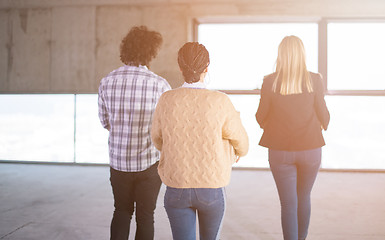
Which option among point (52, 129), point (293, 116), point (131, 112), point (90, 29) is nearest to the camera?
point (131, 112)

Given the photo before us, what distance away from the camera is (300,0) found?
19.6 feet

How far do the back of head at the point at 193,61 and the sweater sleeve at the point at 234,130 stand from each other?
0.51 feet

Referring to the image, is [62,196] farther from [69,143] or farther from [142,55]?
[142,55]

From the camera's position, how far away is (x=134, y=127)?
1878mm

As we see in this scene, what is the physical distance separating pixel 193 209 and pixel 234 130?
35 cm

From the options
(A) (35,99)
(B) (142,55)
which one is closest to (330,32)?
(B) (142,55)

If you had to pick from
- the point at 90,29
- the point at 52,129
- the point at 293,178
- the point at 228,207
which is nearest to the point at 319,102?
the point at 293,178

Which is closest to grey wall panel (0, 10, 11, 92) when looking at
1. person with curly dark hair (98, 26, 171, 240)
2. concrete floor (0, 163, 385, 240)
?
concrete floor (0, 163, 385, 240)

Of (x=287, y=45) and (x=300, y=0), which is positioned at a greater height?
(x=300, y=0)

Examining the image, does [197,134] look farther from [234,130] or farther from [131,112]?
[131,112]

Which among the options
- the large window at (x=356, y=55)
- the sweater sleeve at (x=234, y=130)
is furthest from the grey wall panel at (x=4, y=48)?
the sweater sleeve at (x=234, y=130)

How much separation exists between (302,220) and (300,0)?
4.75 metres

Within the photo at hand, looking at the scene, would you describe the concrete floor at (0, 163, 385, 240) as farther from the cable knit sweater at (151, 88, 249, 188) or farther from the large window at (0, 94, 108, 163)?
the cable knit sweater at (151, 88, 249, 188)

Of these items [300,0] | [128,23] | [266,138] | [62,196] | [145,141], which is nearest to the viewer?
[145,141]
